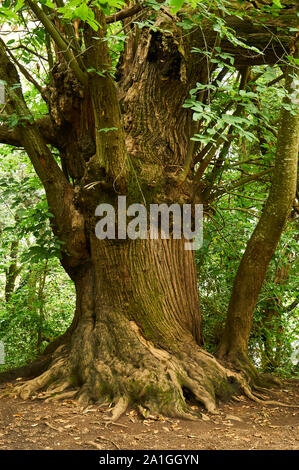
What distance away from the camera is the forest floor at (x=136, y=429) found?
3297 mm

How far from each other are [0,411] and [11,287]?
26.9 ft

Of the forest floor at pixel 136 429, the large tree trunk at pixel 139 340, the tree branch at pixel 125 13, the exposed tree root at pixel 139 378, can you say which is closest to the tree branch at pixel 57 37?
the tree branch at pixel 125 13

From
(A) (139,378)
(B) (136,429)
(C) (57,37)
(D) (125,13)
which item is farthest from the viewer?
(D) (125,13)

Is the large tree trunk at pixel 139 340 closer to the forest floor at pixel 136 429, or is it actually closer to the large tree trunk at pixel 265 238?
the forest floor at pixel 136 429

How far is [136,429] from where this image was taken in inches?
143

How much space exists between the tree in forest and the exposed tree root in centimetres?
1

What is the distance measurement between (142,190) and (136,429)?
2332mm

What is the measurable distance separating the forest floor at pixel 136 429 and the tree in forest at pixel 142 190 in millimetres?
193

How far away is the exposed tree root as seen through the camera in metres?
4.04

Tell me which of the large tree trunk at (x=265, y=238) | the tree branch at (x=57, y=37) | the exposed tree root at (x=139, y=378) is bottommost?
the exposed tree root at (x=139, y=378)

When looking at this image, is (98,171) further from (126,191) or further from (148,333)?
(148,333)

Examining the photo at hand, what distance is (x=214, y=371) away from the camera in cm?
449

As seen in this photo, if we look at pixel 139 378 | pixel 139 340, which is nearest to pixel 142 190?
pixel 139 340

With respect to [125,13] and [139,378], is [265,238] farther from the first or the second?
[125,13]
